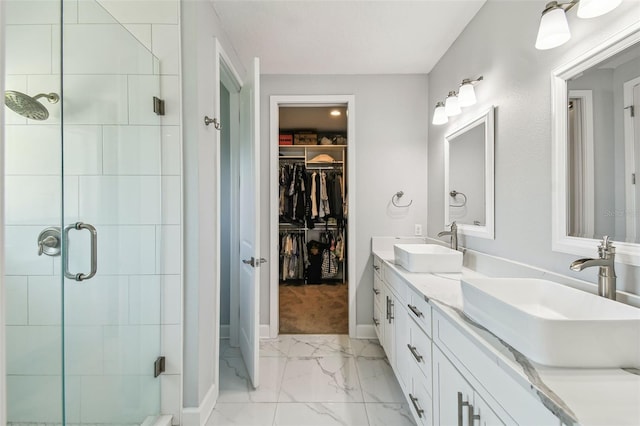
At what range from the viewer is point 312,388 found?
1.87 metres

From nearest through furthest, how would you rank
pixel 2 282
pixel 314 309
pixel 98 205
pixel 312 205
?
1. pixel 2 282
2. pixel 98 205
3. pixel 314 309
4. pixel 312 205

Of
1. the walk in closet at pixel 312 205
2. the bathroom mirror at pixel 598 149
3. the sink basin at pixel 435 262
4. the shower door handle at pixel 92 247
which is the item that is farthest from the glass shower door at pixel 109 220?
the walk in closet at pixel 312 205

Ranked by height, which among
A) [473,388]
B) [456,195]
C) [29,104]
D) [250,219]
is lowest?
[473,388]

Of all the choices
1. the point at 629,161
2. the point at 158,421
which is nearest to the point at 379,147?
the point at 629,161

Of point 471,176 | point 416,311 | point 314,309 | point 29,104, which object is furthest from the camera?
point 314,309

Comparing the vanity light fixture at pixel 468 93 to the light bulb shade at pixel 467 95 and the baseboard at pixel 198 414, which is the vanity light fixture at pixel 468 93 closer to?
the light bulb shade at pixel 467 95

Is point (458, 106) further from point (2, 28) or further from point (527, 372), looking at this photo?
point (2, 28)

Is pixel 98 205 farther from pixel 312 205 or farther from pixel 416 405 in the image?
pixel 312 205

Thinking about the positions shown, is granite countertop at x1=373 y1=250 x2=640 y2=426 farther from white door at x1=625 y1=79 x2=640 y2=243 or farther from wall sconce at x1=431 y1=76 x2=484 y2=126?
wall sconce at x1=431 y1=76 x2=484 y2=126

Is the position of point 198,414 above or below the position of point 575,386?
below

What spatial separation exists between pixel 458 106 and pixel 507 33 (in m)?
0.46

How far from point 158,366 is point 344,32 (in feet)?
7.59

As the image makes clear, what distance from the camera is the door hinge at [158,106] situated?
146 cm

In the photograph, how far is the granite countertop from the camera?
0.53m
